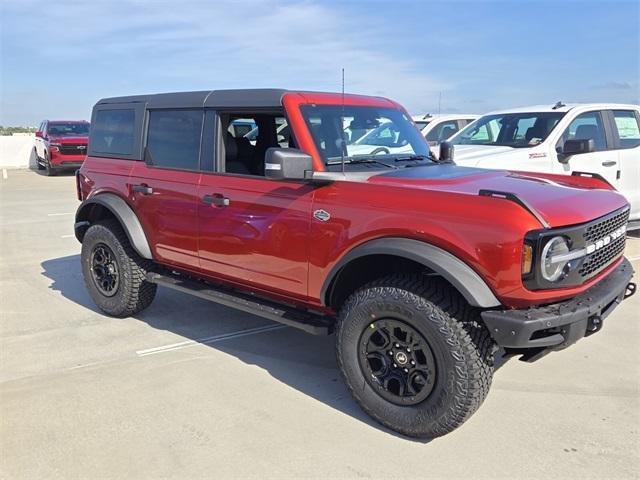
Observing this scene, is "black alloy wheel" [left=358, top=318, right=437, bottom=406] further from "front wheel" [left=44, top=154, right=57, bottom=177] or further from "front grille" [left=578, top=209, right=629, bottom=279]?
"front wheel" [left=44, top=154, right=57, bottom=177]

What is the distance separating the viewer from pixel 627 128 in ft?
25.6

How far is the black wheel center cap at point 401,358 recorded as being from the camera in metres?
3.05

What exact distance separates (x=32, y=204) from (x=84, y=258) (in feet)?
28.1

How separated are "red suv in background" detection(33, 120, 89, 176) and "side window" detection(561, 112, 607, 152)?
50.5ft

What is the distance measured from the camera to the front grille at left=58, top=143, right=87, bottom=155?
1869cm

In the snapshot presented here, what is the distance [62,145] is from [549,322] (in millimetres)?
19005

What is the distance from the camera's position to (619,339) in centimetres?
443

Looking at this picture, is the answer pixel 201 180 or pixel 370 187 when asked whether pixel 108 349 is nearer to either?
pixel 201 180

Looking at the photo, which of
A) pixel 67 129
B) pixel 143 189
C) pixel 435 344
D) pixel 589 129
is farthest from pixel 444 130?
pixel 67 129

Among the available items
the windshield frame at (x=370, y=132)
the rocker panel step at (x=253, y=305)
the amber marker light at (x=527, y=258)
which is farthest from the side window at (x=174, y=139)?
the amber marker light at (x=527, y=258)

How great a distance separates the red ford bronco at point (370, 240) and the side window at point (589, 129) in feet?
11.9

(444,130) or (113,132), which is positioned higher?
(444,130)

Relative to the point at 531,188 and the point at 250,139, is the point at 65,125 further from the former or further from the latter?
the point at 531,188

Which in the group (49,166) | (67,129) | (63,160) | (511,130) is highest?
(67,129)
